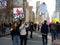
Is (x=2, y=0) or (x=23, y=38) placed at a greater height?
(x=2, y=0)

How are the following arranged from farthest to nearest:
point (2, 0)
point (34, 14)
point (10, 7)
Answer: point (34, 14)
point (10, 7)
point (2, 0)

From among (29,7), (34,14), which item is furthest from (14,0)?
(34,14)

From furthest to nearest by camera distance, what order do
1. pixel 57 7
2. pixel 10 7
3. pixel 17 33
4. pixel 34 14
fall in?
pixel 34 14 → pixel 57 7 → pixel 10 7 → pixel 17 33

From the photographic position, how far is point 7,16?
206 ft

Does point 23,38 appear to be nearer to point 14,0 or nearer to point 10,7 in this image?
point 10,7

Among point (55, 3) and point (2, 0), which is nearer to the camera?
point (2, 0)

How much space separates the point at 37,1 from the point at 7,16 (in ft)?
121

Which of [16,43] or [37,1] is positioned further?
[37,1]

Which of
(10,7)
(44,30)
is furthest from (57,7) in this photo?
(44,30)

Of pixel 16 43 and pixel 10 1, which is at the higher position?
pixel 10 1

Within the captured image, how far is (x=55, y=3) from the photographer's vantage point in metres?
101

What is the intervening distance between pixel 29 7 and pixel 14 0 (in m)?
32.3

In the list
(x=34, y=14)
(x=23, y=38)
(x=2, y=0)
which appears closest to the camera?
(x=23, y=38)

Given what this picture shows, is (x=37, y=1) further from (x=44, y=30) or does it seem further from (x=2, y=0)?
(x=44, y=30)
